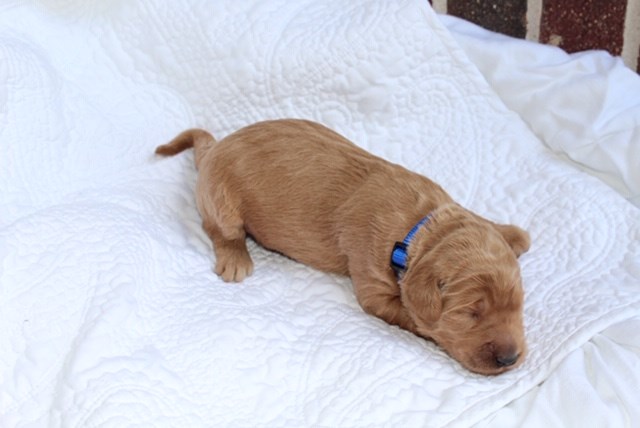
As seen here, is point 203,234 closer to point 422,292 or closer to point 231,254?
point 231,254

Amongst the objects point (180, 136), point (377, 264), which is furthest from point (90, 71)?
point (377, 264)

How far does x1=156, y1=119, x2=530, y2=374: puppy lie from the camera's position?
5.19 feet

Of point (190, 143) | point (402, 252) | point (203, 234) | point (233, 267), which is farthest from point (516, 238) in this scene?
point (190, 143)

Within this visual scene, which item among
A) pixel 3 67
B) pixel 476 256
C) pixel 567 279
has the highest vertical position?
pixel 3 67

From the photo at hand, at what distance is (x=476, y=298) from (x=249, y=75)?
3.61ft

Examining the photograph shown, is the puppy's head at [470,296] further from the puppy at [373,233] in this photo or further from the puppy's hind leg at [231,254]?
Result: the puppy's hind leg at [231,254]

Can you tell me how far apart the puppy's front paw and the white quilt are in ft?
0.08

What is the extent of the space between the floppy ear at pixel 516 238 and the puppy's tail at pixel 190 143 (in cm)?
81

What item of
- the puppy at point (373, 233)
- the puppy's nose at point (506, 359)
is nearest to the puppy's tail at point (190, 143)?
the puppy at point (373, 233)

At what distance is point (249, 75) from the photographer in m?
2.39

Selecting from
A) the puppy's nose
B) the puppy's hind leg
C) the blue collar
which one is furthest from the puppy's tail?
the puppy's nose

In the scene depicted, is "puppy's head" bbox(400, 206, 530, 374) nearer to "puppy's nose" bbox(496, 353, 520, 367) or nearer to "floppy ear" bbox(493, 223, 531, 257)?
"puppy's nose" bbox(496, 353, 520, 367)

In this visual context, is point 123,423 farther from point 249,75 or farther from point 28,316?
point 249,75

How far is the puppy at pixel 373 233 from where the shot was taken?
1.58m
